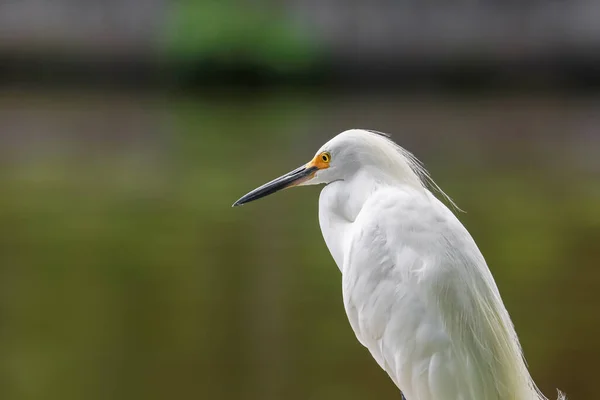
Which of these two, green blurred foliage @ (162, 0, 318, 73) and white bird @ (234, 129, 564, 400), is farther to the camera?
green blurred foliage @ (162, 0, 318, 73)

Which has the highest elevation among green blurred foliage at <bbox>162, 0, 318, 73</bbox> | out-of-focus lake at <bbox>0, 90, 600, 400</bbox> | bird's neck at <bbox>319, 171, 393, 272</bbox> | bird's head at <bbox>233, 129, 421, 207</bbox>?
green blurred foliage at <bbox>162, 0, 318, 73</bbox>

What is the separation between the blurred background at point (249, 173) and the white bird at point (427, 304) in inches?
26.9

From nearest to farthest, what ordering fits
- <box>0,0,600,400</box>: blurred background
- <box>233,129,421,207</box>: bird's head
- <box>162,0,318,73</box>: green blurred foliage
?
1. <box>233,129,421,207</box>: bird's head
2. <box>0,0,600,400</box>: blurred background
3. <box>162,0,318,73</box>: green blurred foliage

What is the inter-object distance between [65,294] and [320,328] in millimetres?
854

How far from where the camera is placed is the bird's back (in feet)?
4.62

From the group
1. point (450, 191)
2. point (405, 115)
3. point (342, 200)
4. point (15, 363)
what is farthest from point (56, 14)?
point (342, 200)

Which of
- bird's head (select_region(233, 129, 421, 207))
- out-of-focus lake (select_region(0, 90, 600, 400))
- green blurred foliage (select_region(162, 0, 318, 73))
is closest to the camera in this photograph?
bird's head (select_region(233, 129, 421, 207))

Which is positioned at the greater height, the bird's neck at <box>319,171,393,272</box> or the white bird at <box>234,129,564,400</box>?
the bird's neck at <box>319,171,393,272</box>

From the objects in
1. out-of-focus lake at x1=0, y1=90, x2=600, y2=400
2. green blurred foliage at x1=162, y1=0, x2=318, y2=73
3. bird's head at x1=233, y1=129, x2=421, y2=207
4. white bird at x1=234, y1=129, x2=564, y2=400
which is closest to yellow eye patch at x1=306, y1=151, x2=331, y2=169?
bird's head at x1=233, y1=129, x2=421, y2=207

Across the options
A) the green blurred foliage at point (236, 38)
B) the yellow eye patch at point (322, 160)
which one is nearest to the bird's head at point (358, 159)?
the yellow eye patch at point (322, 160)

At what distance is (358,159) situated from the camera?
1.59m

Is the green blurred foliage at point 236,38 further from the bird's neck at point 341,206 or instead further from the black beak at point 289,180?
the bird's neck at point 341,206

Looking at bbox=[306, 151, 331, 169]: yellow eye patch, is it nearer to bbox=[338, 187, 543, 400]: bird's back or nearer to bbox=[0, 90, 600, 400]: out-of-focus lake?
bbox=[338, 187, 543, 400]: bird's back

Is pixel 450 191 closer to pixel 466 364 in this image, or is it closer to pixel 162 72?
pixel 466 364
